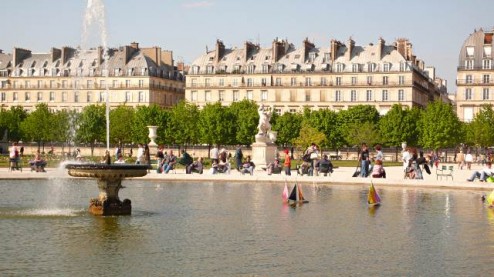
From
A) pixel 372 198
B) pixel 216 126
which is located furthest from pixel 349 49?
pixel 372 198

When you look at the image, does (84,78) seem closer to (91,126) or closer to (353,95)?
(91,126)

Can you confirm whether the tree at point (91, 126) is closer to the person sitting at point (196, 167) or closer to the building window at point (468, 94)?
the building window at point (468, 94)

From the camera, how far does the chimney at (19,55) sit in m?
123

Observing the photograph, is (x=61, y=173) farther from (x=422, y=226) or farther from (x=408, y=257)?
(x=408, y=257)

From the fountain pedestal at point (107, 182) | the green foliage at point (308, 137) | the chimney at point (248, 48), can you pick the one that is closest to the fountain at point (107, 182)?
the fountain pedestal at point (107, 182)

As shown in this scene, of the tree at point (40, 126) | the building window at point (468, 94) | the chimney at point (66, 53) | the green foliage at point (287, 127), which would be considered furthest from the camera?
the chimney at point (66, 53)

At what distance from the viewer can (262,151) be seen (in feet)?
153

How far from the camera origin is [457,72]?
110 meters

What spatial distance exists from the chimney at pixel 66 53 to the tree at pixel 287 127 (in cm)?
3918

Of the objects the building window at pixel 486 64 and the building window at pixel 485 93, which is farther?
the building window at pixel 486 64

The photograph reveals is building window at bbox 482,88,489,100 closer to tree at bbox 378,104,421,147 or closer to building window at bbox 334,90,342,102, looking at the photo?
building window at bbox 334,90,342,102

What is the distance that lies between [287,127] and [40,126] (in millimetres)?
29913

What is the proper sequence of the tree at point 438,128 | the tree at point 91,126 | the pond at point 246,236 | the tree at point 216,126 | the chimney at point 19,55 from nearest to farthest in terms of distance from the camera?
1. the pond at point 246,236
2. the tree at point 438,128
3. the tree at point 216,126
4. the tree at point 91,126
5. the chimney at point 19,55

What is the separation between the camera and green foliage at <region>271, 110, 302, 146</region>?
9588cm
